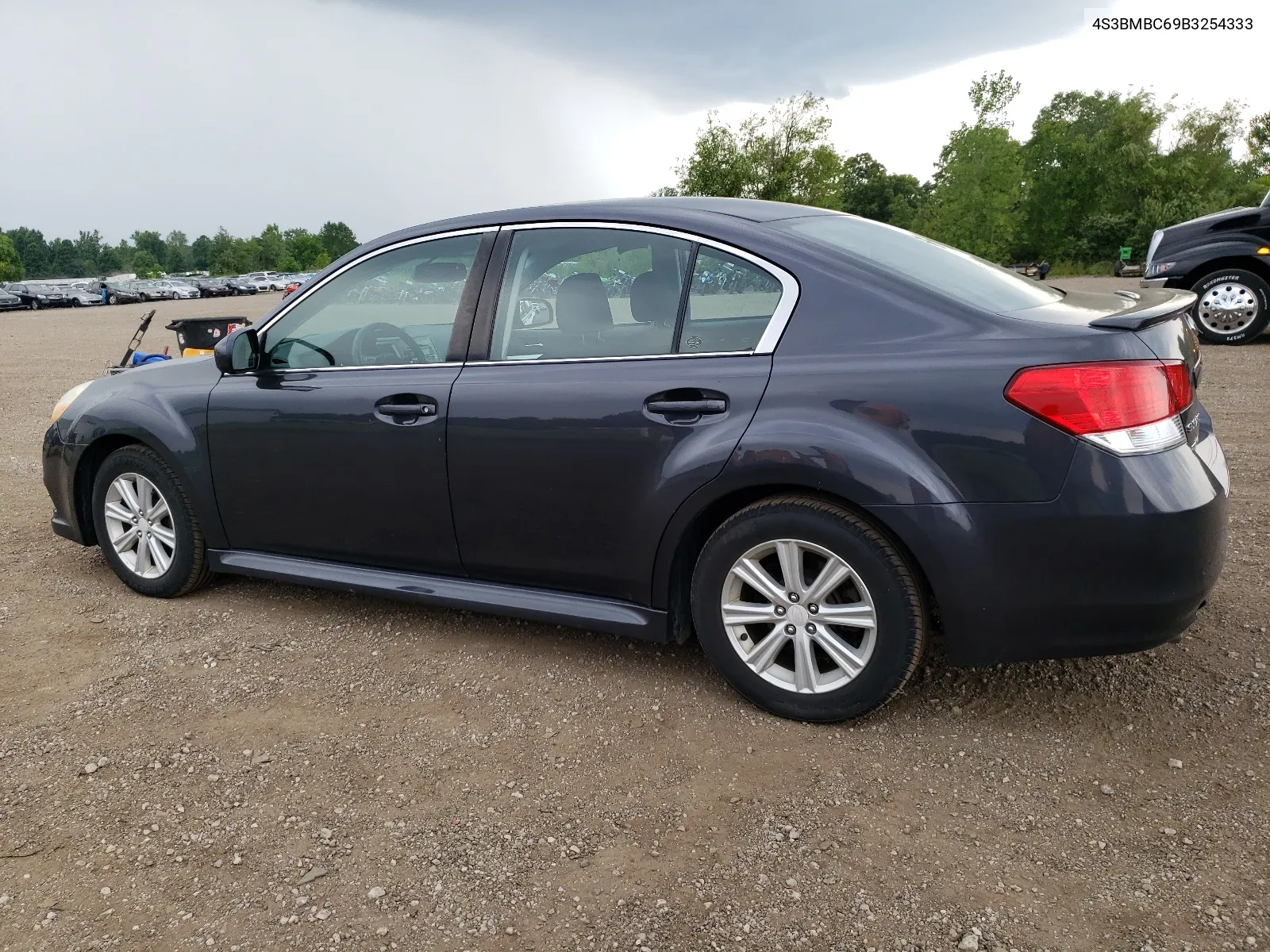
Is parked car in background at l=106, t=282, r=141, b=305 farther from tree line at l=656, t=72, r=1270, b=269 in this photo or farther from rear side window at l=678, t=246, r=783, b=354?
rear side window at l=678, t=246, r=783, b=354

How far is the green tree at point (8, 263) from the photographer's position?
4473 inches

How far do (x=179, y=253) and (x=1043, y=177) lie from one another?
5537 inches

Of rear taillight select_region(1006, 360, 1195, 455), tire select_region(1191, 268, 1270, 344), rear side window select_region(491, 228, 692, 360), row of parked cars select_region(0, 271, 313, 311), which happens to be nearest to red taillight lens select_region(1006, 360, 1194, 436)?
rear taillight select_region(1006, 360, 1195, 455)

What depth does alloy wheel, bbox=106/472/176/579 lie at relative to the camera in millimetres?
4480

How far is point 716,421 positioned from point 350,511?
63.0 inches

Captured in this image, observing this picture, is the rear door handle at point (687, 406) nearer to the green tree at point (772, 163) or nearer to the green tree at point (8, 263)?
the green tree at point (772, 163)

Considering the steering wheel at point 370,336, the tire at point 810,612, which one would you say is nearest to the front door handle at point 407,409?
Answer: the steering wheel at point 370,336

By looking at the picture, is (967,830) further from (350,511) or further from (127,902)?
(350,511)

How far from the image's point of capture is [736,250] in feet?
10.6

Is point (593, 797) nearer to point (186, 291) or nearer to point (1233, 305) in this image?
point (1233, 305)

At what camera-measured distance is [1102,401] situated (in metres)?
2.68

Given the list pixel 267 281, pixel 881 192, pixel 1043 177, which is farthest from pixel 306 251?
pixel 1043 177

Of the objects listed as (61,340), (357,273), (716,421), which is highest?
(357,273)

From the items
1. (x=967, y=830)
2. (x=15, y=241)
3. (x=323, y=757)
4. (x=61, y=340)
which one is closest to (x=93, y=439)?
(x=323, y=757)
